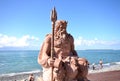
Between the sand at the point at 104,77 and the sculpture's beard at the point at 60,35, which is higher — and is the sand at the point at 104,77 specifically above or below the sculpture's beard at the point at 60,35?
below

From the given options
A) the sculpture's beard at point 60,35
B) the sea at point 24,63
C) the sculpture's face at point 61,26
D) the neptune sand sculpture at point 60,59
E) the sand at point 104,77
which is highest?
the sculpture's face at point 61,26

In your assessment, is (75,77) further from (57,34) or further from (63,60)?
(57,34)

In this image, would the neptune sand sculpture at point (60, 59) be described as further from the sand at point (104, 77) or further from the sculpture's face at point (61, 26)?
the sand at point (104, 77)

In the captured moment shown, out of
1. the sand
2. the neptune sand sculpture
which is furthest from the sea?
the neptune sand sculpture

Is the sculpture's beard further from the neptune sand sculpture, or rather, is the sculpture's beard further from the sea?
the sea

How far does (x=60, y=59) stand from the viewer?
18.6 ft

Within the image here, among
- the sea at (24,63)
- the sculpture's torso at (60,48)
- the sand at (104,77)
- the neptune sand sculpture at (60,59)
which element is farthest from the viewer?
the sea at (24,63)

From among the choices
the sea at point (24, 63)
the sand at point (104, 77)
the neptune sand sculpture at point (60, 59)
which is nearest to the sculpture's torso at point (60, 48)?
the neptune sand sculpture at point (60, 59)

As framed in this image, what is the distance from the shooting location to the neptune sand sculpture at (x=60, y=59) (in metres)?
5.47

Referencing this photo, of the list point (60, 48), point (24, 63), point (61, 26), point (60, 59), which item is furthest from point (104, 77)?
point (24, 63)

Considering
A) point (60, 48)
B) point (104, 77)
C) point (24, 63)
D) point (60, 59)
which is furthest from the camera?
point (24, 63)

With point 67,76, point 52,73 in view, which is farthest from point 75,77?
A: point 52,73

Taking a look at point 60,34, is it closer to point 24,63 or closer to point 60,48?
point 60,48

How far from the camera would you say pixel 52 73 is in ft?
18.0
